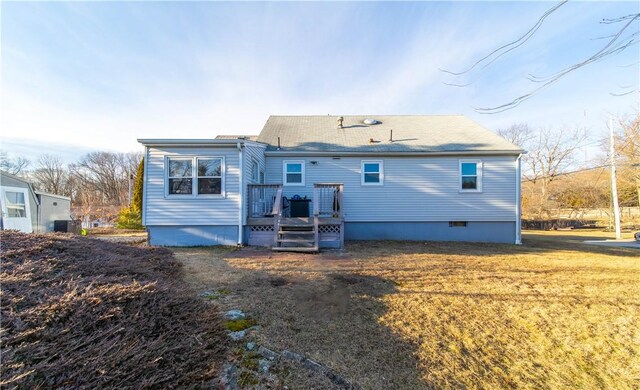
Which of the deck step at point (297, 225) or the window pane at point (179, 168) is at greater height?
the window pane at point (179, 168)

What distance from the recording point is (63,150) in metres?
34.2

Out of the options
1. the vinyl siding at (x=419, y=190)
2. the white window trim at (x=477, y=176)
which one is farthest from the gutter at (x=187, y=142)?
the white window trim at (x=477, y=176)

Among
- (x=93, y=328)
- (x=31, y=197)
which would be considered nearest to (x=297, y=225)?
(x=93, y=328)

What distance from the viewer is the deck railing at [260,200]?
8.64 meters

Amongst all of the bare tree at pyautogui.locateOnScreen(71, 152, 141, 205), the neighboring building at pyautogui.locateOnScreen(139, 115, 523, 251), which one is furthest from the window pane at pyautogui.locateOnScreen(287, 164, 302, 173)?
the bare tree at pyautogui.locateOnScreen(71, 152, 141, 205)

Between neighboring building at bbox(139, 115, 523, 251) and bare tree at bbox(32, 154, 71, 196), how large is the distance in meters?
31.4

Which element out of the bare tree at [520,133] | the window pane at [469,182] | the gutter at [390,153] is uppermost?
the bare tree at [520,133]

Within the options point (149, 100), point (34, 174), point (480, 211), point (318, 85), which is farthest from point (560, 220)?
point (34, 174)

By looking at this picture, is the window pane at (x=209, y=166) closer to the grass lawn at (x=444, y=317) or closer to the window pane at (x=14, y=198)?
the grass lawn at (x=444, y=317)

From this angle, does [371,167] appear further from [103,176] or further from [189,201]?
[103,176]

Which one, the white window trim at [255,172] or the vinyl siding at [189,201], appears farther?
the white window trim at [255,172]

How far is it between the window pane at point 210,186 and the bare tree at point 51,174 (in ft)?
104

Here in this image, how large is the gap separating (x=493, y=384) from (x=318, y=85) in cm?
1282

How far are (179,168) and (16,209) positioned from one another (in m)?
7.19
